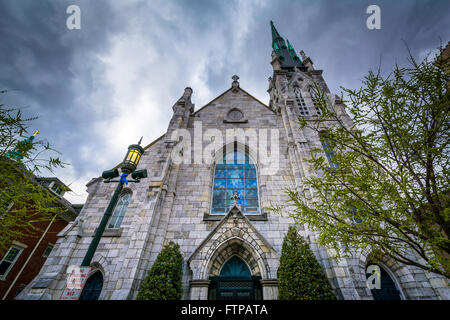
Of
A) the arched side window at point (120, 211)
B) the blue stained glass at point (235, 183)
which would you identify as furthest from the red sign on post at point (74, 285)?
the blue stained glass at point (235, 183)

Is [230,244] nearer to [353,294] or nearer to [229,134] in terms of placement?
[353,294]

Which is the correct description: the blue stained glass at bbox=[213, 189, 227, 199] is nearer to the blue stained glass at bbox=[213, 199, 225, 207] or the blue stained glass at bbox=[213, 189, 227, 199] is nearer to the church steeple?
the blue stained glass at bbox=[213, 199, 225, 207]

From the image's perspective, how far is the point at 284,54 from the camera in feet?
80.1

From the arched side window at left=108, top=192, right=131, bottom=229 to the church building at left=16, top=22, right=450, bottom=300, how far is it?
5 cm

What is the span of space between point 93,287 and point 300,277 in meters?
7.14

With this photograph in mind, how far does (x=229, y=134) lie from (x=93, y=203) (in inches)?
298

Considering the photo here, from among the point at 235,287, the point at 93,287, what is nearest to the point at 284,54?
the point at 235,287

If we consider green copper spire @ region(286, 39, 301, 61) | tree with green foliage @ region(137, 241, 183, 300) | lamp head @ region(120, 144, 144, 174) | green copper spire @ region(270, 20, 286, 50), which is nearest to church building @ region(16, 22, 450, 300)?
tree with green foliage @ region(137, 241, 183, 300)

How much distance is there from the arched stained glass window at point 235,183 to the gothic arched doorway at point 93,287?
15.9ft

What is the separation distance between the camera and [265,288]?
19.4 ft

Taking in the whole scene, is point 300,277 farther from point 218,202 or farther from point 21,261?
point 21,261

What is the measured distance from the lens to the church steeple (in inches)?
865
